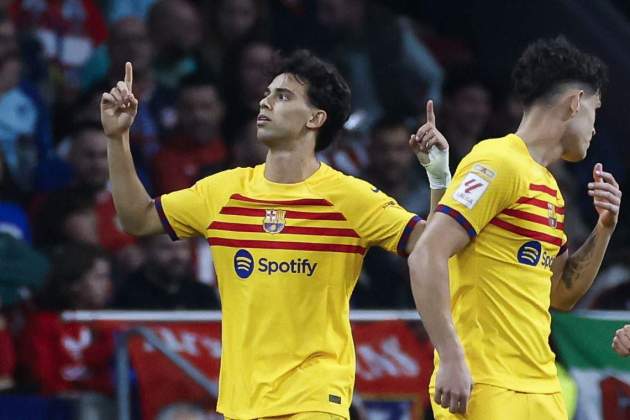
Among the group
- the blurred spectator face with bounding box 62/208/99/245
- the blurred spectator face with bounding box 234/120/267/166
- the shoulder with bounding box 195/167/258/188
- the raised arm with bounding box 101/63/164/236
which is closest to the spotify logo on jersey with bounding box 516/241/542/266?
the shoulder with bounding box 195/167/258/188

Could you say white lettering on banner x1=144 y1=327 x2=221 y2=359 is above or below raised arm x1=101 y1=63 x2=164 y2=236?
below

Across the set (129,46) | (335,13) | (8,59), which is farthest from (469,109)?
(8,59)

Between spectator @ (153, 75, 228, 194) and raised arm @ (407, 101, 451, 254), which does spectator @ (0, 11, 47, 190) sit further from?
raised arm @ (407, 101, 451, 254)

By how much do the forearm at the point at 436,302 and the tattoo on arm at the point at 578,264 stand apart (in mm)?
988

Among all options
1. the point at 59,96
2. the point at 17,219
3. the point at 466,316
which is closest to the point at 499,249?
the point at 466,316

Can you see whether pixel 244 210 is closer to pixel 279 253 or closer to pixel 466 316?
pixel 279 253

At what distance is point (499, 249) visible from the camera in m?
6.28

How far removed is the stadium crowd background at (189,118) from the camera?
10.0 m

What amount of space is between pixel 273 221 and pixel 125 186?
644 mm

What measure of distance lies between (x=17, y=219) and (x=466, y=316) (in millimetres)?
4932

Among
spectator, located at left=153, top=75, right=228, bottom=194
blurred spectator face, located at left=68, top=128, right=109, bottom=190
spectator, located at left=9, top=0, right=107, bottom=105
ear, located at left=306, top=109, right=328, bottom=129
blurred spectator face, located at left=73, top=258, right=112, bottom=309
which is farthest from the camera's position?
spectator, located at left=9, top=0, right=107, bottom=105

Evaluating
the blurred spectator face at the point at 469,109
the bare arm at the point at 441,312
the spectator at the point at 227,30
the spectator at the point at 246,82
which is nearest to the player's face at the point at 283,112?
the bare arm at the point at 441,312

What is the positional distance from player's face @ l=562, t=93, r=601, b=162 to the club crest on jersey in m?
0.29

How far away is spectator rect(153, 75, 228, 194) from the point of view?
11.3m
